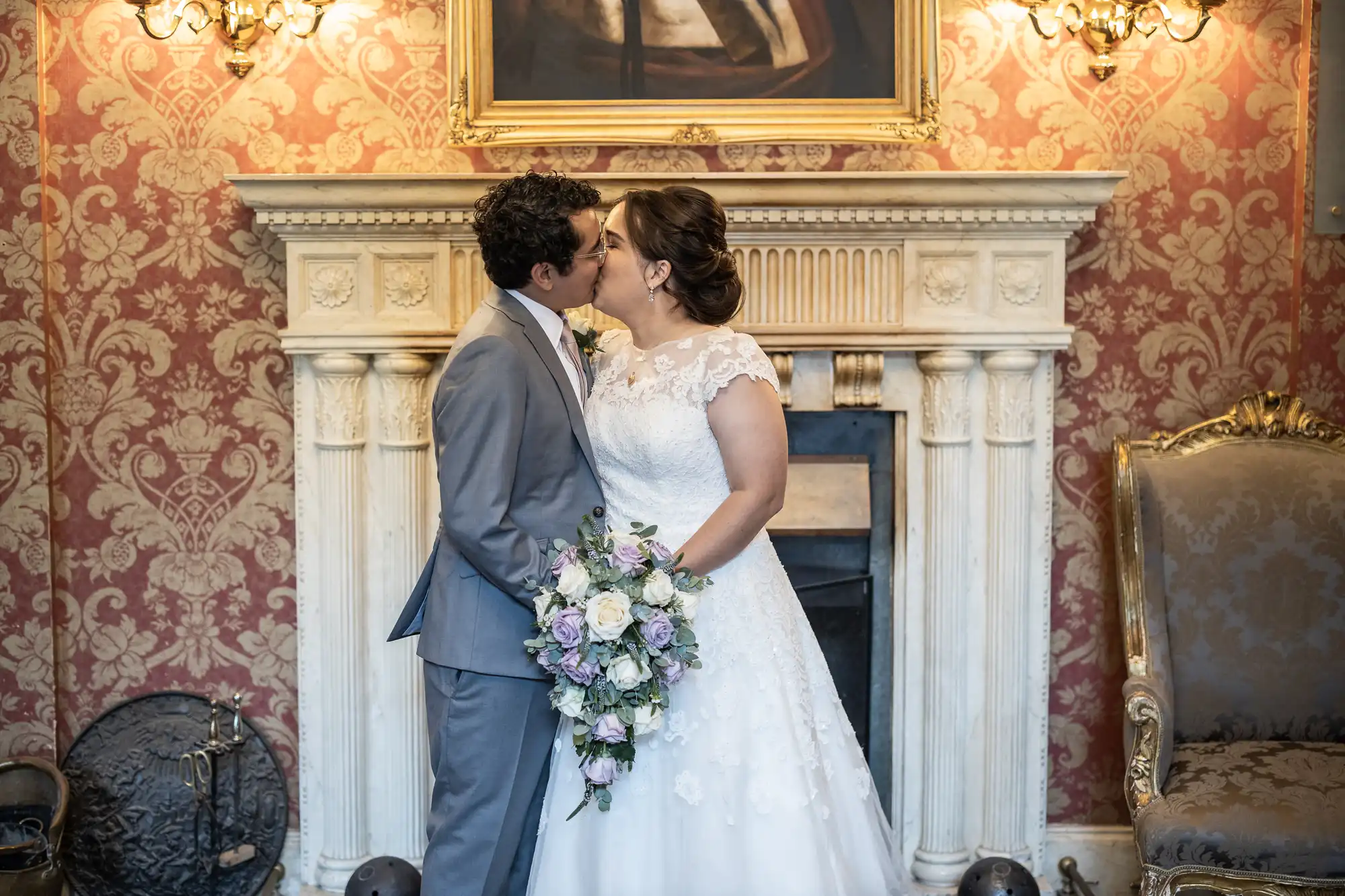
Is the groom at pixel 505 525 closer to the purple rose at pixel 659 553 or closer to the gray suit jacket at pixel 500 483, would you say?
the gray suit jacket at pixel 500 483

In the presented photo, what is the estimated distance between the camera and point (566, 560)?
244 centimetres

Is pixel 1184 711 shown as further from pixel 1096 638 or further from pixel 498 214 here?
pixel 498 214

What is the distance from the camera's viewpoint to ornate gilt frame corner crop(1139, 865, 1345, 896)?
9.14 feet

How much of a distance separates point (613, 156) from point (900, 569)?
1.42 m

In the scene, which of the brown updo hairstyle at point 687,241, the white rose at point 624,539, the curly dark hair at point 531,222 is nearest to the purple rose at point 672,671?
the white rose at point 624,539

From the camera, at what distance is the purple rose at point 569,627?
2.37 meters

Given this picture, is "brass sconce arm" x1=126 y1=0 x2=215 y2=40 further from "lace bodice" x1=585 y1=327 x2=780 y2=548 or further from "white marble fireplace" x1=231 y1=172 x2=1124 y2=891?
"lace bodice" x1=585 y1=327 x2=780 y2=548

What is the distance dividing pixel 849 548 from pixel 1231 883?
133 centimetres

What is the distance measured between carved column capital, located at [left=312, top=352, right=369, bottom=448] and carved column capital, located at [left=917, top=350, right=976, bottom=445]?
1560 mm

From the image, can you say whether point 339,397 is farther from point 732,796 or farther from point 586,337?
point 732,796

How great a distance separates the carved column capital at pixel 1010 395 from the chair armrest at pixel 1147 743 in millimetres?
747

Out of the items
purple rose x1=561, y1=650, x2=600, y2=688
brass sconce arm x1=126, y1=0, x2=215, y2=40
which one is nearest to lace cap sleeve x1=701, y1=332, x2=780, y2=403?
purple rose x1=561, y1=650, x2=600, y2=688

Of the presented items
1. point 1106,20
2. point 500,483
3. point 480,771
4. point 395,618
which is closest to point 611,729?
point 480,771

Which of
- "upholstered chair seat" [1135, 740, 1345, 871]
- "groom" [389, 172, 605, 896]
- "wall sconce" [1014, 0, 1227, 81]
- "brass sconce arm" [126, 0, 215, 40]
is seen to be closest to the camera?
"groom" [389, 172, 605, 896]
